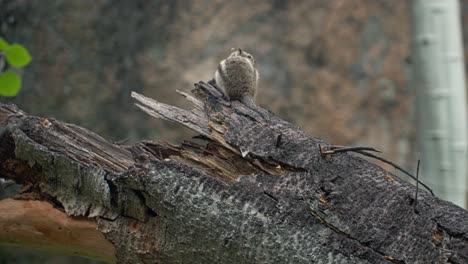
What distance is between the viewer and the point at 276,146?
2.29 metres

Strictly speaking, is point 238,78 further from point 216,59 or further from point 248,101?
point 216,59

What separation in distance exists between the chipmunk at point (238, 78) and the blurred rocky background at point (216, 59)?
243 centimetres

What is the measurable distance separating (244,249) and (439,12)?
1344 mm

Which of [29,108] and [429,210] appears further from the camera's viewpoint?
[29,108]

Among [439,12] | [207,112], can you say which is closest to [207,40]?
[439,12]

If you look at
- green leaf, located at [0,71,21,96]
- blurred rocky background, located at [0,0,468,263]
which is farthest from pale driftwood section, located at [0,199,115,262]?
blurred rocky background, located at [0,0,468,263]

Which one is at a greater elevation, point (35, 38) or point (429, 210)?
point (35, 38)

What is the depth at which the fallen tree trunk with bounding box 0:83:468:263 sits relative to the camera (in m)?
2.13

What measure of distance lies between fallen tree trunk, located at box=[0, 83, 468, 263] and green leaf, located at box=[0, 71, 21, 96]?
0.77 ft

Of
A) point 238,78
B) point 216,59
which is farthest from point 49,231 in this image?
point 216,59

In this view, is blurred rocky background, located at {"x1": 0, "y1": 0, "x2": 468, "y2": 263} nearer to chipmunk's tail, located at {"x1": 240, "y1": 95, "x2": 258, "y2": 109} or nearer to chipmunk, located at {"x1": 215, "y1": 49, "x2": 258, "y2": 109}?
chipmunk, located at {"x1": 215, "y1": 49, "x2": 258, "y2": 109}

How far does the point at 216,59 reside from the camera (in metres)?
5.75

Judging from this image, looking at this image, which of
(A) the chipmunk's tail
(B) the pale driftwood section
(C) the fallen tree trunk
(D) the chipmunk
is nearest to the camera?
(C) the fallen tree trunk

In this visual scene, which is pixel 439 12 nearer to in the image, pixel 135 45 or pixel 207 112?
pixel 207 112
